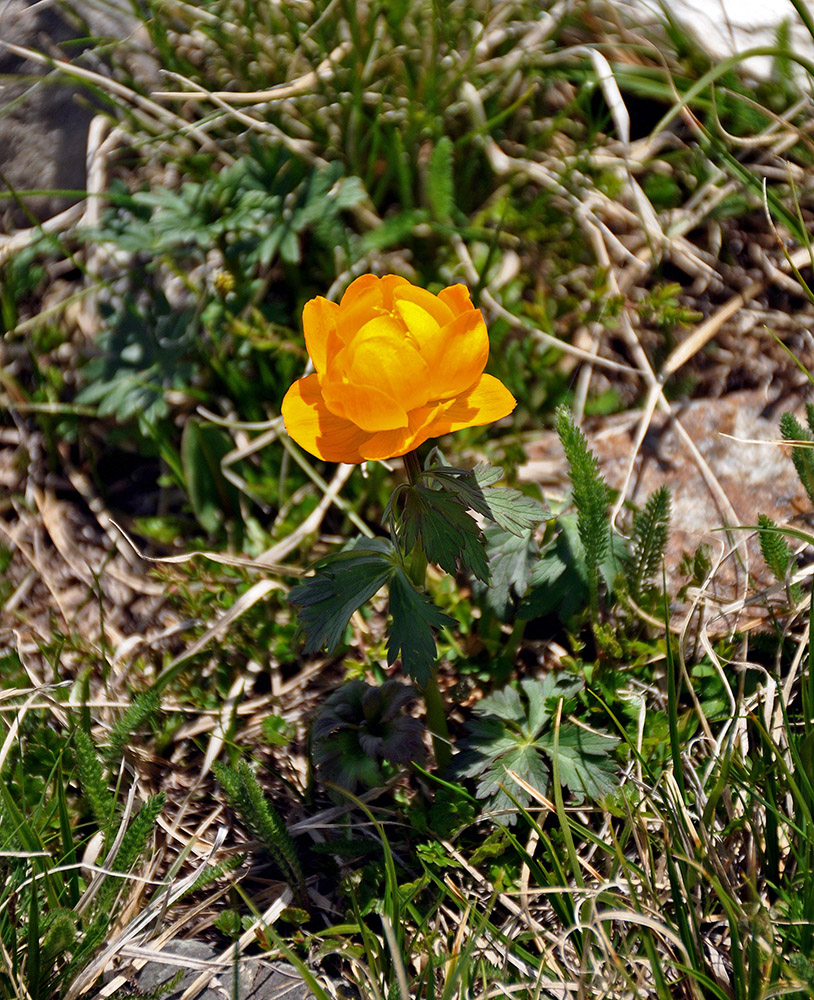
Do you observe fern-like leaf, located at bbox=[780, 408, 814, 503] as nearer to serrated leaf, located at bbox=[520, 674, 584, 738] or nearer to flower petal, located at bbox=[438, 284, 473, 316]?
serrated leaf, located at bbox=[520, 674, 584, 738]

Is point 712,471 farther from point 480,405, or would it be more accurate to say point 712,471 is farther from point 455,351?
point 455,351

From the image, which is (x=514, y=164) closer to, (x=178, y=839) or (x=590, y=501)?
(x=590, y=501)

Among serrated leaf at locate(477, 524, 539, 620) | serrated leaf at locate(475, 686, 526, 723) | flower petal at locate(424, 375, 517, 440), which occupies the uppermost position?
flower petal at locate(424, 375, 517, 440)

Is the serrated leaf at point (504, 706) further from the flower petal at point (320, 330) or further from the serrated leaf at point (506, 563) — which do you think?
the flower petal at point (320, 330)

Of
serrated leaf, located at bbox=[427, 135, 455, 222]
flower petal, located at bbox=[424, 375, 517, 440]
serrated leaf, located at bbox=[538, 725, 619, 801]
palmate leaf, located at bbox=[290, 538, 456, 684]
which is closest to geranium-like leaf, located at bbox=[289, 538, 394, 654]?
palmate leaf, located at bbox=[290, 538, 456, 684]

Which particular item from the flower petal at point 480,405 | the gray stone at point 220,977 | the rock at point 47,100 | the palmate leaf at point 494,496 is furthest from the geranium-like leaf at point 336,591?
the rock at point 47,100

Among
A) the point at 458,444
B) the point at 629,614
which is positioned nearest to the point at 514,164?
the point at 458,444
